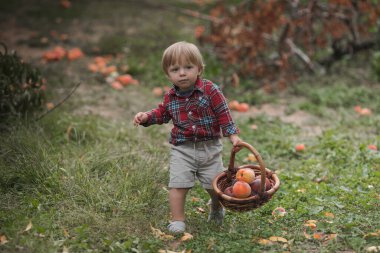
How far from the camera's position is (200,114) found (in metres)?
3.58

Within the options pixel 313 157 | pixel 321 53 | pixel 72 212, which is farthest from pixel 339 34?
pixel 72 212

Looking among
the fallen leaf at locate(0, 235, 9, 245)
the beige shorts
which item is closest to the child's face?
the beige shorts

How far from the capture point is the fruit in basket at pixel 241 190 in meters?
3.40

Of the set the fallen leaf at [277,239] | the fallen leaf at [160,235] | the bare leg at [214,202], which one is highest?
the bare leg at [214,202]

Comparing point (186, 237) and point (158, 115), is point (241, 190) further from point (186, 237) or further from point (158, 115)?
point (158, 115)

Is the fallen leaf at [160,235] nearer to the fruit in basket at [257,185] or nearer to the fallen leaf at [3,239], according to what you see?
the fruit in basket at [257,185]

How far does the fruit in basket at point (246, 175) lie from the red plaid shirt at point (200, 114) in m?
0.27

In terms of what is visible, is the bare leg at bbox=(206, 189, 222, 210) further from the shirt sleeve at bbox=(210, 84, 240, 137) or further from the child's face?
the child's face

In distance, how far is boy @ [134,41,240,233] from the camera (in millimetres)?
3559

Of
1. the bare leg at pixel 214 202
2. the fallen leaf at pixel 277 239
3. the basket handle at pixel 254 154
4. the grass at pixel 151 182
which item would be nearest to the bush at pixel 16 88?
the grass at pixel 151 182

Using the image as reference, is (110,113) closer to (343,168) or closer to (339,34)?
(343,168)

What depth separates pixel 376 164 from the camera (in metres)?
4.77

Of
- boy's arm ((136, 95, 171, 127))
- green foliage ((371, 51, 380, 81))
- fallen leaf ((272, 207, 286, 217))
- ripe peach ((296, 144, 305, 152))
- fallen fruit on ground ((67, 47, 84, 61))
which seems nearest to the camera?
boy's arm ((136, 95, 171, 127))

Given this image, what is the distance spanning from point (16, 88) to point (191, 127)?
2288 millimetres
